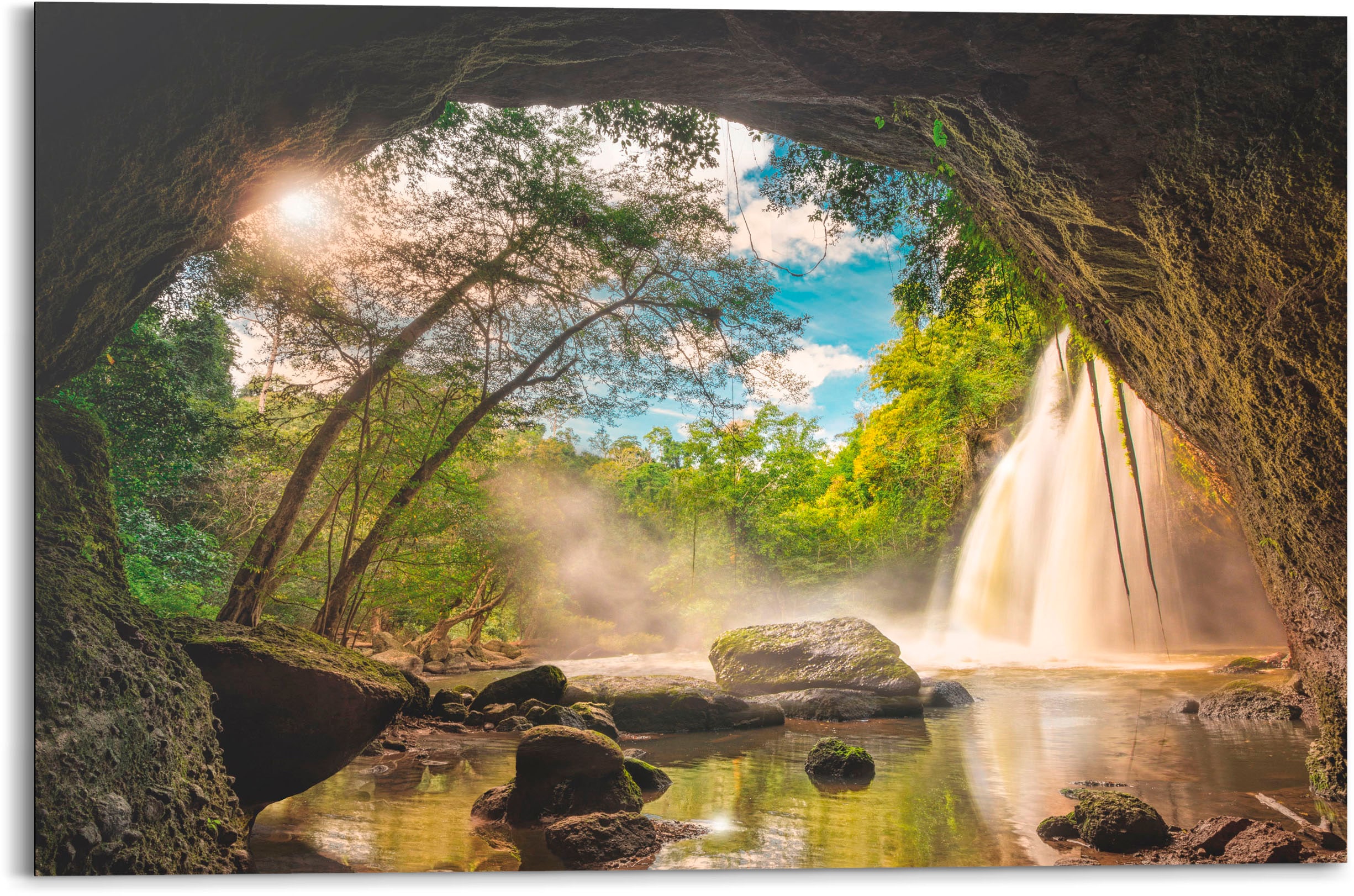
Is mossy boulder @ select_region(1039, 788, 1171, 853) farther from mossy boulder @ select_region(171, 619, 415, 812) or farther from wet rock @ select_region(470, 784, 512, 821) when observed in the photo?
mossy boulder @ select_region(171, 619, 415, 812)

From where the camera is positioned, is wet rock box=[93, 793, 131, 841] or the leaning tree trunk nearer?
wet rock box=[93, 793, 131, 841]

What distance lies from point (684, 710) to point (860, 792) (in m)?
1.98

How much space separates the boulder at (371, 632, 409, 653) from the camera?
6449 mm

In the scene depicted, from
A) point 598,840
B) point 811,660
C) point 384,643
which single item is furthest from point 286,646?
point 811,660

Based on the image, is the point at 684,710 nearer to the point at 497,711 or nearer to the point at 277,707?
the point at 497,711

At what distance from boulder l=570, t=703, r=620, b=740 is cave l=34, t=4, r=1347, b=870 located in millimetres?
2940

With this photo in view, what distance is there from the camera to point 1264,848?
258cm

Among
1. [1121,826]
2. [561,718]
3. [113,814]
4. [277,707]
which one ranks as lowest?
[561,718]

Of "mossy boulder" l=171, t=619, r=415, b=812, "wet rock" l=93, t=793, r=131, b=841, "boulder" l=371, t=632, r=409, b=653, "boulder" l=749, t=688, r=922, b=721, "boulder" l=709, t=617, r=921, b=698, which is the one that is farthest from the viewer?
"boulder" l=371, t=632, r=409, b=653

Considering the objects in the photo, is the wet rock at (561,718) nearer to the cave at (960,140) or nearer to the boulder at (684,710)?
the boulder at (684,710)

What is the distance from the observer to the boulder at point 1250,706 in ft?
14.6

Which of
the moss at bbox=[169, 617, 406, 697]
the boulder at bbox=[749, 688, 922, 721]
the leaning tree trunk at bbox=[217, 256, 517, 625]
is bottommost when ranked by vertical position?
the boulder at bbox=[749, 688, 922, 721]

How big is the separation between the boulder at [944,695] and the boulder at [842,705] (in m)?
0.19

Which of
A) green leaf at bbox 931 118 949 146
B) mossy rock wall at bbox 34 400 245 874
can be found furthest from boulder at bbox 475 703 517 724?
green leaf at bbox 931 118 949 146
